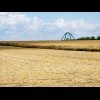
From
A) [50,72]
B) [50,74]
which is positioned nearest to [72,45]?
[50,72]

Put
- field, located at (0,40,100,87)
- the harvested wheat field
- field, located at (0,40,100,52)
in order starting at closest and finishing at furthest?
1. the harvested wheat field
2. field, located at (0,40,100,87)
3. field, located at (0,40,100,52)

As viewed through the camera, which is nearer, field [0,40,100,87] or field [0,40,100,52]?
field [0,40,100,87]

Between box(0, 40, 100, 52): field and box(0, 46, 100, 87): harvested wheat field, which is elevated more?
box(0, 40, 100, 52): field

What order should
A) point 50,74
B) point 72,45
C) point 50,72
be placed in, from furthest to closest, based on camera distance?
1. point 72,45
2. point 50,72
3. point 50,74

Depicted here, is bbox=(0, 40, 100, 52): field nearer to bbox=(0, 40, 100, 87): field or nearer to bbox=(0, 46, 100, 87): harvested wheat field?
bbox=(0, 40, 100, 87): field

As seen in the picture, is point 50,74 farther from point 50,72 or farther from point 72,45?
point 72,45

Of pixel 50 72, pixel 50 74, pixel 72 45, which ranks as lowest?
pixel 50 74

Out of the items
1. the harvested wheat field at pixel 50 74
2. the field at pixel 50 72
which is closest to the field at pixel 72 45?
the field at pixel 50 72

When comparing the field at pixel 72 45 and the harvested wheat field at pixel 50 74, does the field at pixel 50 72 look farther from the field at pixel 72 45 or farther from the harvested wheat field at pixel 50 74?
the field at pixel 72 45

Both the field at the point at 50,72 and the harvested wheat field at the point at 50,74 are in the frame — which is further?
the field at the point at 50,72

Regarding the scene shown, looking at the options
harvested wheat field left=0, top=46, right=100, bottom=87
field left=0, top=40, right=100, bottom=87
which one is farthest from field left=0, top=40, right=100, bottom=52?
harvested wheat field left=0, top=46, right=100, bottom=87
